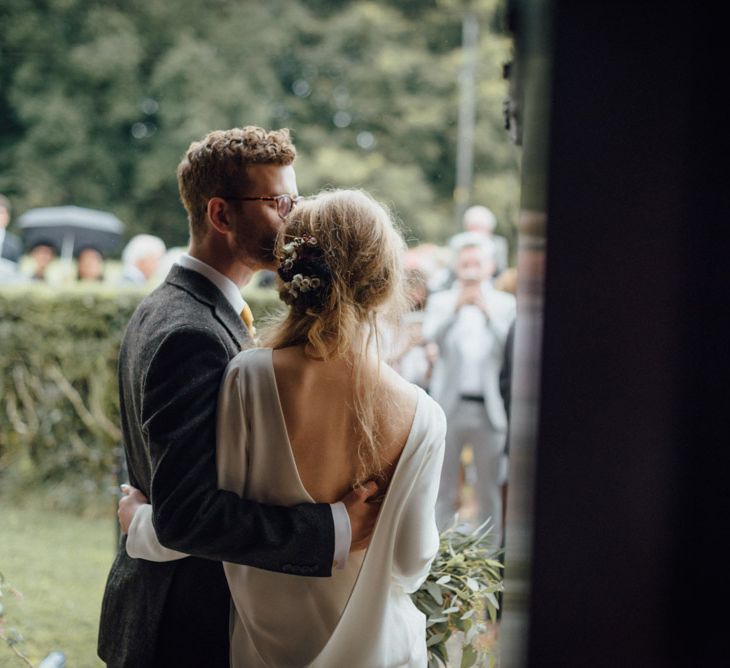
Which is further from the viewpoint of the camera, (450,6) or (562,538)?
(450,6)

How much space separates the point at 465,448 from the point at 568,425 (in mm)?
5182

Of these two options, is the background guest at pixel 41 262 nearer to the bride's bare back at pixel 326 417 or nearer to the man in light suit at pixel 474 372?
the man in light suit at pixel 474 372

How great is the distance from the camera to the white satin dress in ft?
5.63

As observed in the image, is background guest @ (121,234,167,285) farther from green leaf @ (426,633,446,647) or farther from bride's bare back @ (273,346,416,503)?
bride's bare back @ (273,346,416,503)

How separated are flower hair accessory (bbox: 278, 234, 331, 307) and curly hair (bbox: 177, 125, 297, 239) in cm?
36

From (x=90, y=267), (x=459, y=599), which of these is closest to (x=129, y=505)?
(x=459, y=599)

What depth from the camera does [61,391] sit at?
6.98 meters

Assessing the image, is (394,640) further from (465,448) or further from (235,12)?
(235,12)

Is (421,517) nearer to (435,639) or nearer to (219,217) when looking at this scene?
(435,639)

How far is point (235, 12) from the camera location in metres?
19.3

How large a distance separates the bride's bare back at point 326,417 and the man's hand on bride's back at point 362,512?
37 mm

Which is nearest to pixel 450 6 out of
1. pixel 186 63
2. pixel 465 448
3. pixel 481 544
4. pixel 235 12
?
pixel 235 12

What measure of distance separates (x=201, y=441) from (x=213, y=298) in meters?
0.39

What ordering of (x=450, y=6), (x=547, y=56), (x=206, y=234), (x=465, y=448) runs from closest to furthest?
1. (x=547, y=56)
2. (x=206, y=234)
3. (x=465, y=448)
4. (x=450, y=6)
